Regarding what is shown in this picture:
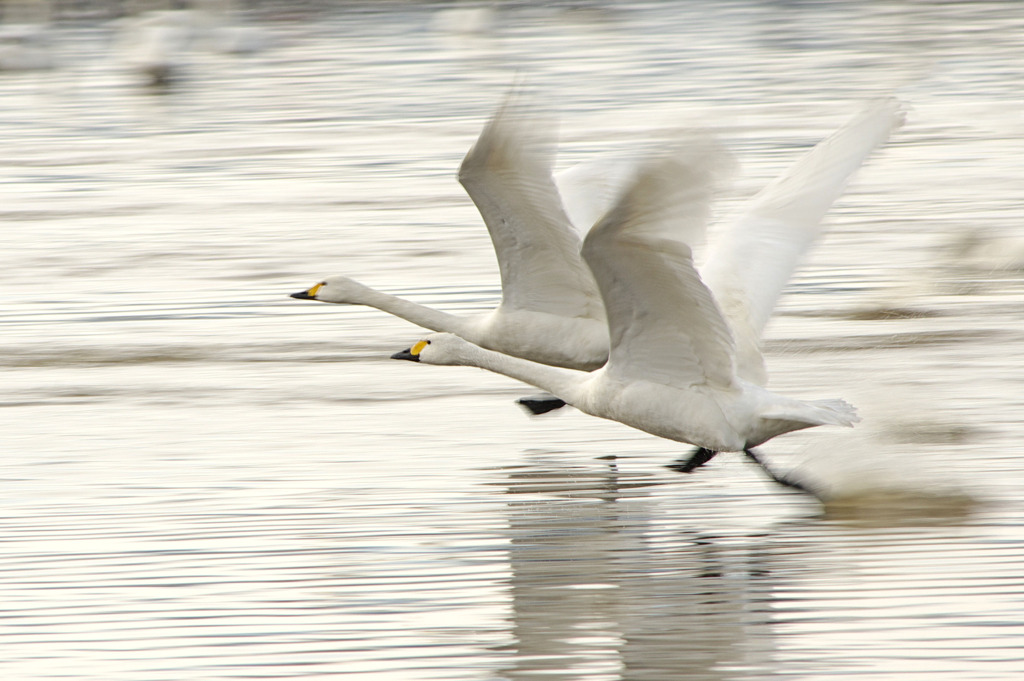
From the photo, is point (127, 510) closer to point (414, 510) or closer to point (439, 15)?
point (414, 510)

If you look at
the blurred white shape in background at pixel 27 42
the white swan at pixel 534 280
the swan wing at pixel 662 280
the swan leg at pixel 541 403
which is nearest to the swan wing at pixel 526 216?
the white swan at pixel 534 280

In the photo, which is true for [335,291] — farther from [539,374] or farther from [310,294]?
[539,374]

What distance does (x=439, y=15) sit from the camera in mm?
38562

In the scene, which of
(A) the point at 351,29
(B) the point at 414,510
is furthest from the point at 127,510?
(A) the point at 351,29

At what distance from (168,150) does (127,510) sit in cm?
1341

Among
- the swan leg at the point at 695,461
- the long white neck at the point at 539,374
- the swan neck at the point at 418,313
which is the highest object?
the long white neck at the point at 539,374

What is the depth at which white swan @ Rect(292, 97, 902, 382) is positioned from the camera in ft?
30.2

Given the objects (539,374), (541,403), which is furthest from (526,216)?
(539,374)

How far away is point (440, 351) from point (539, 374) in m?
1.08

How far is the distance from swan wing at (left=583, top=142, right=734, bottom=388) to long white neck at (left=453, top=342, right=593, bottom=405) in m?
0.23

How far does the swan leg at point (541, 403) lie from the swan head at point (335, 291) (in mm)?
1560

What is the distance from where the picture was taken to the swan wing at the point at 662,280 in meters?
7.00

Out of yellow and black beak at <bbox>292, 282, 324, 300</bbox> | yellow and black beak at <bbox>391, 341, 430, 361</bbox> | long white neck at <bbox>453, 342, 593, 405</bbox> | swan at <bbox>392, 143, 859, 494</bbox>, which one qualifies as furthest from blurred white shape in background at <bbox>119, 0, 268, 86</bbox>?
swan at <bbox>392, 143, 859, 494</bbox>

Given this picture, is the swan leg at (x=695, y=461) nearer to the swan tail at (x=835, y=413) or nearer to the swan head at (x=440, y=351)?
the swan tail at (x=835, y=413)
